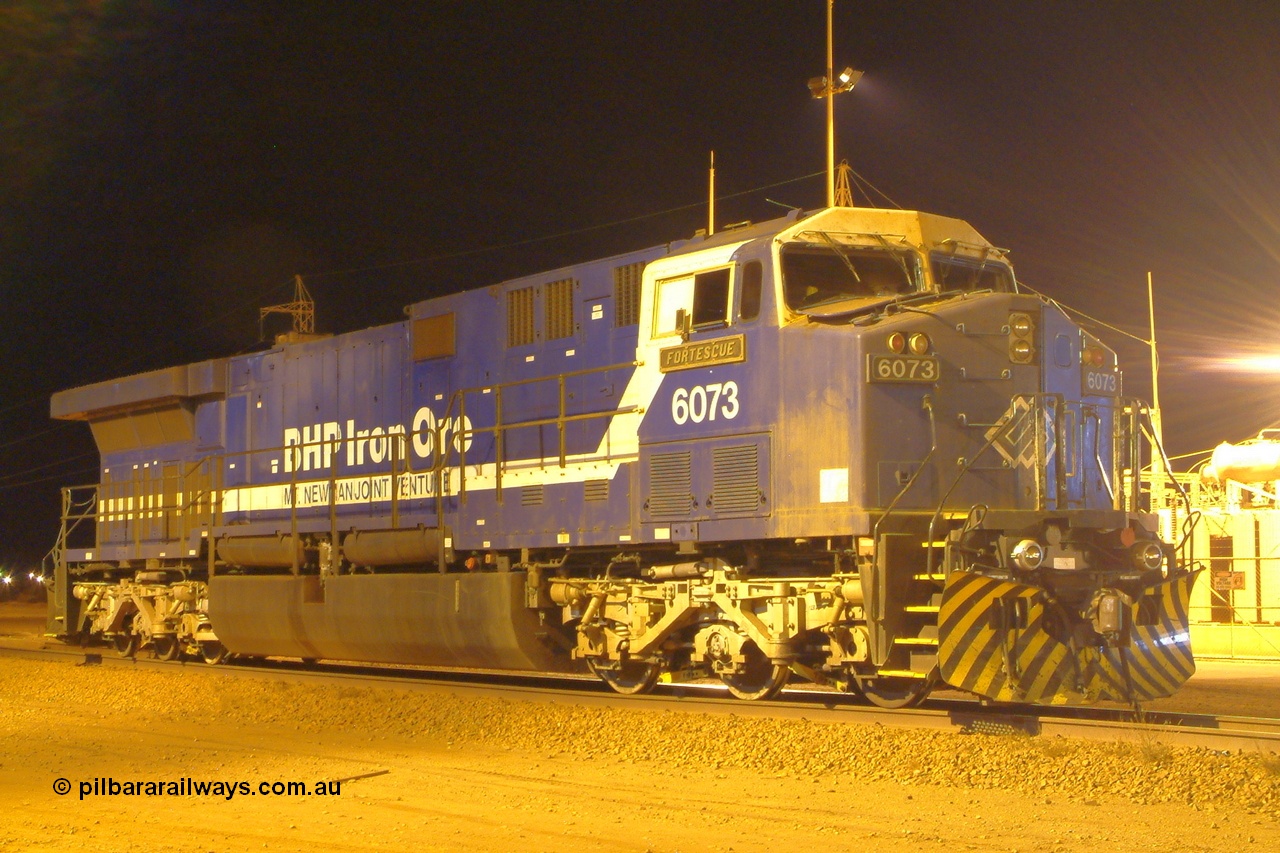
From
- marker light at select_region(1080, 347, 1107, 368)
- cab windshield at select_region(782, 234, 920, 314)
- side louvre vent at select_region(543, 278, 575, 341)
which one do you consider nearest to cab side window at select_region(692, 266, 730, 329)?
cab windshield at select_region(782, 234, 920, 314)

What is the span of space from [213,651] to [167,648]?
1202mm

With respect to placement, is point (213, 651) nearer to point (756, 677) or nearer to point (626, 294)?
point (626, 294)

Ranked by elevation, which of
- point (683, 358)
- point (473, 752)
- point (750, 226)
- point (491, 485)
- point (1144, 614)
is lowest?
A: point (473, 752)

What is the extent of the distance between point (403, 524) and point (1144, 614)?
8300mm

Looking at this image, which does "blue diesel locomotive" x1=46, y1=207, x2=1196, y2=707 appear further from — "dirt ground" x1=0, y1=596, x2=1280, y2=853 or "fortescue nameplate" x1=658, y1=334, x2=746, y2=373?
"dirt ground" x1=0, y1=596, x2=1280, y2=853

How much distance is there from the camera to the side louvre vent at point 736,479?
11.1 meters

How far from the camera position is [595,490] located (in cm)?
1265

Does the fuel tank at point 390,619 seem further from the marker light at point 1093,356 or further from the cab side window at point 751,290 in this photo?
the marker light at point 1093,356

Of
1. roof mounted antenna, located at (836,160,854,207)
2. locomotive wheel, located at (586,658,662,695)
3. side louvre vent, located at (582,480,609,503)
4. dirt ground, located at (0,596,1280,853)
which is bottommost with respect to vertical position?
dirt ground, located at (0,596,1280,853)

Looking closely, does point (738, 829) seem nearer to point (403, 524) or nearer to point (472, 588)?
point (472, 588)

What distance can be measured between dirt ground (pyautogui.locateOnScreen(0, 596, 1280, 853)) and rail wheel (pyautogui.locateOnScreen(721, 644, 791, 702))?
3.22ft

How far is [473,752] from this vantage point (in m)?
10.4

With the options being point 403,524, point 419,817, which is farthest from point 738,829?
point 403,524

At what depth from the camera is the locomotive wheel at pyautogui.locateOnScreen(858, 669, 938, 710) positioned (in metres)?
10.8
